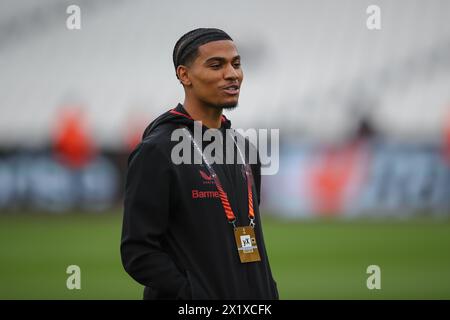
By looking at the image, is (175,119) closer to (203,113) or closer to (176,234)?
(203,113)

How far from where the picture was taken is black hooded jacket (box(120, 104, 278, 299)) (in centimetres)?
289

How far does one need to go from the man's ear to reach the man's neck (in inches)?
3.1

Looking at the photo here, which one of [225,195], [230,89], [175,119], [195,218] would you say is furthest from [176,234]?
[230,89]

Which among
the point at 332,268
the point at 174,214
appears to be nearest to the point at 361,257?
the point at 332,268

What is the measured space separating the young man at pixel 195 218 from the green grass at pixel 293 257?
20.2 feet

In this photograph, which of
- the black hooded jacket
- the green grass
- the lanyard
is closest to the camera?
the black hooded jacket

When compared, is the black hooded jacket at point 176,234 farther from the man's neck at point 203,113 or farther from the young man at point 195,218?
the man's neck at point 203,113

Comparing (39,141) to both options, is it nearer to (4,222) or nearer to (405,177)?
(4,222)

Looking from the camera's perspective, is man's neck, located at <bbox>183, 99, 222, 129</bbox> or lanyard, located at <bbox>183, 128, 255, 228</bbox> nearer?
lanyard, located at <bbox>183, 128, 255, 228</bbox>

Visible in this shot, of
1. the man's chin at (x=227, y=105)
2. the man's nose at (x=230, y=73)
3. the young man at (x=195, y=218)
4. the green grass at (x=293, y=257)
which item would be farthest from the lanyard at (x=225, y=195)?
the green grass at (x=293, y=257)

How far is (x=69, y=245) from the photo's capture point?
1511cm

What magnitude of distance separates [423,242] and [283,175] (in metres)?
3.02

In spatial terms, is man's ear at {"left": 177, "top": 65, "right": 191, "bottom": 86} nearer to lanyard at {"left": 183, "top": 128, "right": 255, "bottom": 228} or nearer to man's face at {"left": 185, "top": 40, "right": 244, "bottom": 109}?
man's face at {"left": 185, "top": 40, "right": 244, "bottom": 109}

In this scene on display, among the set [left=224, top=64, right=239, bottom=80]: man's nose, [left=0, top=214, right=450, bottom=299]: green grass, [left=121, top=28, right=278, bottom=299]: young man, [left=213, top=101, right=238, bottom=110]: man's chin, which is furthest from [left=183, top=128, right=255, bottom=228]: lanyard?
[left=0, top=214, right=450, bottom=299]: green grass
